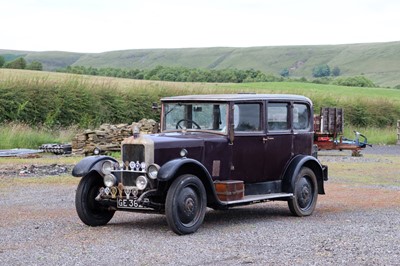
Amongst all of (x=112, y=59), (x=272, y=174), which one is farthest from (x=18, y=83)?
(x=112, y=59)

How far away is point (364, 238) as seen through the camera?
10859 millimetres

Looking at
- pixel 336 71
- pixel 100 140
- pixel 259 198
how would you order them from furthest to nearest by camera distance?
pixel 336 71, pixel 100 140, pixel 259 198

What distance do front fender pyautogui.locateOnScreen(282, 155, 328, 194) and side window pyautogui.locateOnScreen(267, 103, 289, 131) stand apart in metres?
0.60

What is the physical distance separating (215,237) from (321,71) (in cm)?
15400

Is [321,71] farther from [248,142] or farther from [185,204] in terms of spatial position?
[185,204]

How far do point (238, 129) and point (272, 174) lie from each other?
3.75 ft

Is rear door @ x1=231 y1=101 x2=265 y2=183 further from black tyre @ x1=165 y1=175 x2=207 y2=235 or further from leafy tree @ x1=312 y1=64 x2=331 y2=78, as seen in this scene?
leafy tree @ x1=312 y1=64 x2=331 y2=78

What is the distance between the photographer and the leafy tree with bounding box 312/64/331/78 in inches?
6328

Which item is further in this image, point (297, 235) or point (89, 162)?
point (89, 162)

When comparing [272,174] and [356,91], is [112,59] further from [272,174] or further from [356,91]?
[272,174]

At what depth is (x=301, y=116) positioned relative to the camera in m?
13.9

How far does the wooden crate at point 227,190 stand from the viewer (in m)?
12.0

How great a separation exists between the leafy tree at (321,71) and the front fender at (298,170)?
486 ft

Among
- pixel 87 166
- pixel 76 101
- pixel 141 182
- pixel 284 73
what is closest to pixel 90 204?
pixel 87 166
